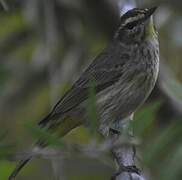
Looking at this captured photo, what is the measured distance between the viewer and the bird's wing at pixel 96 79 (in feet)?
16.7

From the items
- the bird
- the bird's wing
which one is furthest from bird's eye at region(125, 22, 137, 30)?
the bird's wing

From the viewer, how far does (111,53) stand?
18.9 feet

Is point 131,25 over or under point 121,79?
over

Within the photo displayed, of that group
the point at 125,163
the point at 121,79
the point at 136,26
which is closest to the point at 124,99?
the point at 121,79

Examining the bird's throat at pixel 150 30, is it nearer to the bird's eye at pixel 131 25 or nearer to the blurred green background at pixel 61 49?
the bird's eye at pixel 131 25

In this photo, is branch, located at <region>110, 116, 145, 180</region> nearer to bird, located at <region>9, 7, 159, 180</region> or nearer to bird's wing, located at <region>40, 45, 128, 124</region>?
bird, located at <region>9, 7, 159, 180</region>

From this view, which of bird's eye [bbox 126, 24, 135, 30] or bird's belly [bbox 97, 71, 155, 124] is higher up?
bird's eye [bbox 126, 24, 135, 30]

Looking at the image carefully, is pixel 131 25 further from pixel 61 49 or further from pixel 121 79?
pixel 61 49

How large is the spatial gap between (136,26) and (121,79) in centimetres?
44

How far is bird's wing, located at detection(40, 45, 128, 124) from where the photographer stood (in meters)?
5.08

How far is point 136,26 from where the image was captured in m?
5.36

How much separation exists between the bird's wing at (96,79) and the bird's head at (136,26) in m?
0.18

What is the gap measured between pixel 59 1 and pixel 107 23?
501 millimetres

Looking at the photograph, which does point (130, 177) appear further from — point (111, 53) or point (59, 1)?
point (59, 1)
